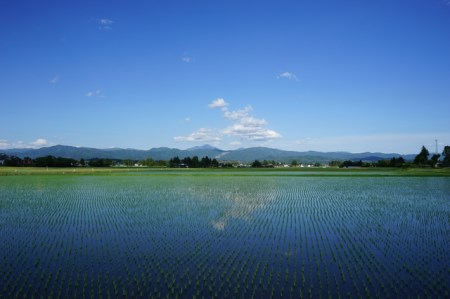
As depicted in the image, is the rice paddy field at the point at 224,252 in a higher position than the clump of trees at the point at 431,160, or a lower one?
lower

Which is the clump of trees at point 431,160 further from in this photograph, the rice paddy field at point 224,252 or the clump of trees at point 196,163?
the rice paddy field at point 224,252

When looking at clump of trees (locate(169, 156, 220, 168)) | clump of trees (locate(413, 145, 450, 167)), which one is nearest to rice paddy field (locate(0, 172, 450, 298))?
clump of trees (locate(413, 145, 450, 167))

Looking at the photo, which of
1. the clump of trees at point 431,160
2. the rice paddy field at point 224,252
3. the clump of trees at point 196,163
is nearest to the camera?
the rice paddy field at point 224,252

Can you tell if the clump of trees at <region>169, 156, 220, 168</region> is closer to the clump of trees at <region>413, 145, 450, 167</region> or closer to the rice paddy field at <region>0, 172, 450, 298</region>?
the clump of trees at <region>413, 145, 450, 167</region>

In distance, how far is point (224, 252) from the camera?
10992 millimetres

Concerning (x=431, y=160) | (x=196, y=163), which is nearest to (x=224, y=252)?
(x=431, y=160)

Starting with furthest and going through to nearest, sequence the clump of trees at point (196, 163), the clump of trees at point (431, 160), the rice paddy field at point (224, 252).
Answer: the clump of trees at point (196, 163) → the clump of trees at point (431, 160) → the rice paddy field at point (224, 252)

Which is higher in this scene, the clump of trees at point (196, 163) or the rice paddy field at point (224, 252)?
the clump of trees at point (196, 163)

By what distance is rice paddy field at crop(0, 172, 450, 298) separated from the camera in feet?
26.2

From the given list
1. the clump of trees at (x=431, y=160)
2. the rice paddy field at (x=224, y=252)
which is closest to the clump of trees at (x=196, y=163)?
the clump of trees at (x=431, y=160)

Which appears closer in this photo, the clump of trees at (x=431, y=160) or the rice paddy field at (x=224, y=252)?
the rice paddy field at (x=224, y=252)

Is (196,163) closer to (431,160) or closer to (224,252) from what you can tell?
(431,160)

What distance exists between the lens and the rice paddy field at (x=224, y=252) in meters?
7.98

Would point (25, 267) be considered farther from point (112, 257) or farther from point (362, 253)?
point (362, 253)
